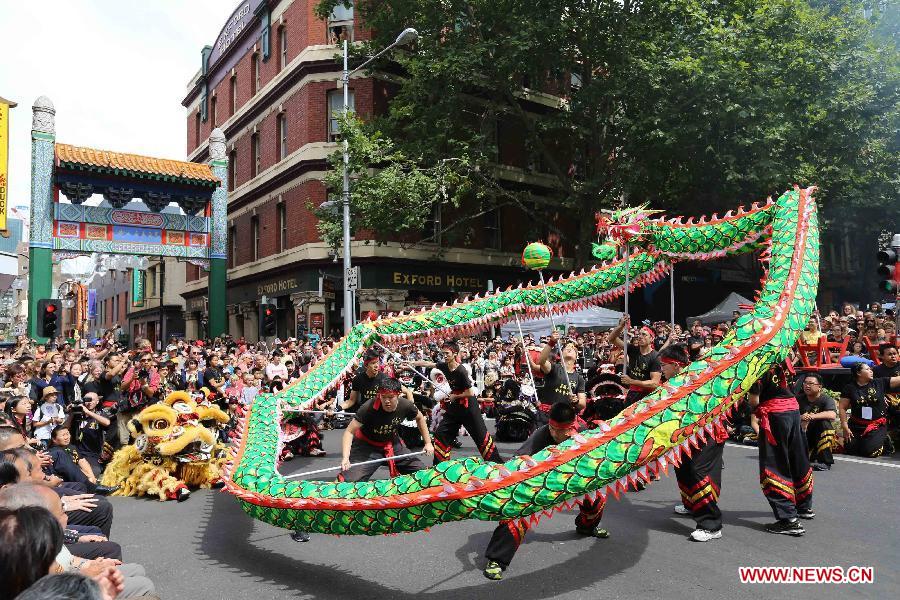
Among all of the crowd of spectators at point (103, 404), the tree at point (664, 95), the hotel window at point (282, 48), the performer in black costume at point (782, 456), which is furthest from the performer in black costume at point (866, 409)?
the hotel window at point (282, 48)

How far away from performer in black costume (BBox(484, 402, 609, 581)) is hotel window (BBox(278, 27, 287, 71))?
2444cm

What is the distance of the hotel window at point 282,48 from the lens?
26.9 meters

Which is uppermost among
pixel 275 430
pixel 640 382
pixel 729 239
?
pixel 729 239

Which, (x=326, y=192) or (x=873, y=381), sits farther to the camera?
(x=326, y=192)

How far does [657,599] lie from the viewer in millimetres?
4492

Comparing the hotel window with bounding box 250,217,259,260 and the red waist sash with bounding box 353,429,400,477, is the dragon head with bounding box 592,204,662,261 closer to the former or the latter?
the red waist sash with bounding box 353,429,400,477

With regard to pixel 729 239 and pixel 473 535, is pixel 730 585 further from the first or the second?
pixel 729 239

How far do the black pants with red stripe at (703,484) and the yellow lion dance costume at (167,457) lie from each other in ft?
18.4

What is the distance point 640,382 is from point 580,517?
156 cm

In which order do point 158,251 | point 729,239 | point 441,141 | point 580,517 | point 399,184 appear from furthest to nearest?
point 158,251 < point 441,141 < point 399,184 < point 729,239 < point 580,517

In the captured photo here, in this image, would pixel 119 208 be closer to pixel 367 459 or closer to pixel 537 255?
pixel 537 255

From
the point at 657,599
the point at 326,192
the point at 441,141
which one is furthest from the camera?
the point at 326,192

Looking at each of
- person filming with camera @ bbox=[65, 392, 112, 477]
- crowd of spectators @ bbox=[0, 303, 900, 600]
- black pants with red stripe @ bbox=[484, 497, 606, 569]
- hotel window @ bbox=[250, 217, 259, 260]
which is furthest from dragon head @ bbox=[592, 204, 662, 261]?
hotel window @ bbox=[250, 217, 259, 260]

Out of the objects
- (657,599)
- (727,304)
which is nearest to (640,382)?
(657,599)
